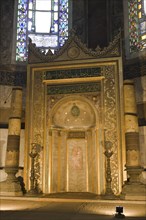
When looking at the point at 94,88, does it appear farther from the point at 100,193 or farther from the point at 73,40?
the point at 100,193

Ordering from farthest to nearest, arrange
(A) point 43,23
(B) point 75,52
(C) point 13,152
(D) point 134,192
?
(A) point 43,23, (B) point 75,52, (C) point 13,152, (D) point 134,192

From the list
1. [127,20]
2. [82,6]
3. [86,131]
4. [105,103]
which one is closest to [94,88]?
[105,103]

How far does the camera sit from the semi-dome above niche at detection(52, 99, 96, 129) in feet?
26.4

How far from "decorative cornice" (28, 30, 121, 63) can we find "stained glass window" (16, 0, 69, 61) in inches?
59.5

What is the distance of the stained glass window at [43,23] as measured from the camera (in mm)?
9883

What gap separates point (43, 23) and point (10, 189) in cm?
591

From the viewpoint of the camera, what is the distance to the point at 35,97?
321 inches

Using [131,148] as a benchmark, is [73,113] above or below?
above

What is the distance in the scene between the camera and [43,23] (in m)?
10.1

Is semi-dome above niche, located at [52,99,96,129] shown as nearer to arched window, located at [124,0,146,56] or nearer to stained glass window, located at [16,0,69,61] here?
arched window, located at [124,0,146,56]

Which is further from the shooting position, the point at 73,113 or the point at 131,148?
the point at 73,113

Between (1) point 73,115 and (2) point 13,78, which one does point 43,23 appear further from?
(1) point 73,115

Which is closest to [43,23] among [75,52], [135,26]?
[75,52]

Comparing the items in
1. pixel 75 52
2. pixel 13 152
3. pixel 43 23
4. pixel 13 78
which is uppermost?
pixel 43 23
